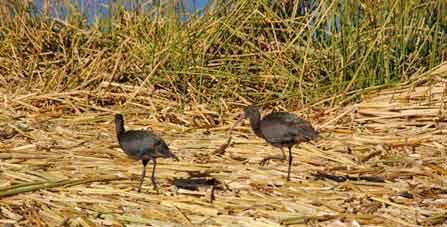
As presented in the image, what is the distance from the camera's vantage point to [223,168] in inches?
214

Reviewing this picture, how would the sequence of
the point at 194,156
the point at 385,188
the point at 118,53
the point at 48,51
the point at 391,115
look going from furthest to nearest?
the point at 48,51 < the point at 118,53 < the point at 391,115 < the point at 194,156 < the point at 385,188

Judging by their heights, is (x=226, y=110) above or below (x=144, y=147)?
above

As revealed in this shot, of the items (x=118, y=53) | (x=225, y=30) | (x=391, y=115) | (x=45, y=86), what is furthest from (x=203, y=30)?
(x=391, y=115)

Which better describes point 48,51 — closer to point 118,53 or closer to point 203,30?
point 118,53

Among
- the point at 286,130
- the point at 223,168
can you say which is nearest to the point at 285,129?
the point at 286,130

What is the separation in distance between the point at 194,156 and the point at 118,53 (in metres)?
2.29

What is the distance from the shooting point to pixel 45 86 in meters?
7.64

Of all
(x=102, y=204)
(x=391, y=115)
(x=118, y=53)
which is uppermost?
(x=118, y=53)

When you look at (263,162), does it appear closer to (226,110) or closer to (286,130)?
(286,130)

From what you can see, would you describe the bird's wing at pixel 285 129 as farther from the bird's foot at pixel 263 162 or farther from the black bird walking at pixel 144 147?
the black bird walking at pixel 144 147

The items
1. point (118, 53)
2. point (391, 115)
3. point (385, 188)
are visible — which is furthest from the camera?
point (118, 53)

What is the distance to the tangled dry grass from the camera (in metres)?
4.58

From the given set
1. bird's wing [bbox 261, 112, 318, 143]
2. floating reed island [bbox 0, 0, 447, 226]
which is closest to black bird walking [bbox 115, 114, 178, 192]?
floating reed island [bbox 0, 0, 447, 226]

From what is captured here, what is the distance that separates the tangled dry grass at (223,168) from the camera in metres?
4.58
